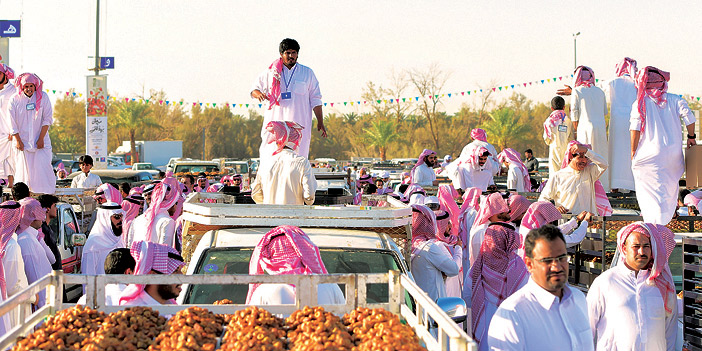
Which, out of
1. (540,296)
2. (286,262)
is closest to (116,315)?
(286,262)

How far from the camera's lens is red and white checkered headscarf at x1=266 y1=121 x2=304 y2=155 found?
782 centimetres

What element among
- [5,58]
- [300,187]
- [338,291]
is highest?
[5,58]

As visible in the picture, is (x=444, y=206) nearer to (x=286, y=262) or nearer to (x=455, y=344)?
(x=286, y=262)

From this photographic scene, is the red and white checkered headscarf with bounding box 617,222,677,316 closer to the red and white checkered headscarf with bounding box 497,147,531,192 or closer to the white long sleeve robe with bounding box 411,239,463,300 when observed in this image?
the white long sleeve robe with bounding box 411,239,463,300

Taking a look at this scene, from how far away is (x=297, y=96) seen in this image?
32.5ft

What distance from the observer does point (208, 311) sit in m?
3.88

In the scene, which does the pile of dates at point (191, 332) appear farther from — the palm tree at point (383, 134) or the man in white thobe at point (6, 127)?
the palm tree at point (383, 134)

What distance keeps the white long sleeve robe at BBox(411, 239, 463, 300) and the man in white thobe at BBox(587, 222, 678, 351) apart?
1758 millimetres

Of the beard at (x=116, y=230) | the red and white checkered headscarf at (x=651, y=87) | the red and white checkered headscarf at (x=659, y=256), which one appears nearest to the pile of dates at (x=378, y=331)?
the red and white checkered headscarf at (x=659, y=256)

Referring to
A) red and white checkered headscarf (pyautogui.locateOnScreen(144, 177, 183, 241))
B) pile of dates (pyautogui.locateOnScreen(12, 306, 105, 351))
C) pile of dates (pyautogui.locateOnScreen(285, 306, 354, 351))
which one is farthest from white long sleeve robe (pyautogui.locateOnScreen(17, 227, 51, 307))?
pile of dates (pyautogui.locateOnScreen(285, 306, 354, 351))

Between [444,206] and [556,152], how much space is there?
5.52 m

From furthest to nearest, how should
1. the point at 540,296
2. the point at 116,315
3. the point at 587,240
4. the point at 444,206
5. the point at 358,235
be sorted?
the point at 444,206, the point at 587,240, the point at 358,235, the point at 540,296, the point at 116,315

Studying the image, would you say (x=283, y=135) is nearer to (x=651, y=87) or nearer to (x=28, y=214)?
(x=28, y=214)

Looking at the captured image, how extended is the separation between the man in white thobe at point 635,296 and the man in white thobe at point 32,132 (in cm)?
910
